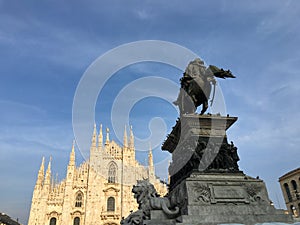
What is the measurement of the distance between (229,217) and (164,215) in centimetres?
128

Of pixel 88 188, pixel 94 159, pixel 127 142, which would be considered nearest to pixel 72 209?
pixel 88 188

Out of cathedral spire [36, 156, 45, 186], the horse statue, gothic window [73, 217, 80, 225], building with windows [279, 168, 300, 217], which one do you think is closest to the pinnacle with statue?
the horse statue

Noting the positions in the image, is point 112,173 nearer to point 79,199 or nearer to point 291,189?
point 79,199

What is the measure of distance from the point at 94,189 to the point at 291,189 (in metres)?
26.1

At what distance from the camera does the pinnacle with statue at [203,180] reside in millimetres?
4520

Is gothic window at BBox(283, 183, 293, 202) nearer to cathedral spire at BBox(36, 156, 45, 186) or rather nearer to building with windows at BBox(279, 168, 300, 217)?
Result: building with windows at BBox(279, 168, 300, 217)

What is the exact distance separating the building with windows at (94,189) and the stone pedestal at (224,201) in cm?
2772

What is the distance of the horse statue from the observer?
6516 mm

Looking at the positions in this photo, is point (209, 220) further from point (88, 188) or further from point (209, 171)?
point (88, 188)

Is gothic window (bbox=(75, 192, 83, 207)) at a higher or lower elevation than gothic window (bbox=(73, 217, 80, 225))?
higher

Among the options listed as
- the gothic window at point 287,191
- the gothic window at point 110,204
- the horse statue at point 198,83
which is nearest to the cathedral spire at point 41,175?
the gothic window at point 110,204

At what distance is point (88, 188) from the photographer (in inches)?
1389

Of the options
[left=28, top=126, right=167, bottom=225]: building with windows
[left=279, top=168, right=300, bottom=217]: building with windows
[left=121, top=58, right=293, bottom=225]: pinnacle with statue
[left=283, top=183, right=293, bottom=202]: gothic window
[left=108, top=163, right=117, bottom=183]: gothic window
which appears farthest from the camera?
[left=108, top=163, right=117, bottom=183]: gothic window

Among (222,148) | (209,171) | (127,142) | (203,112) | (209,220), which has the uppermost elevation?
(127,142)
